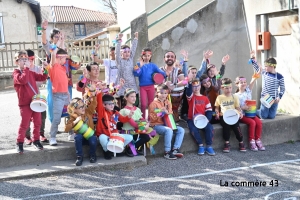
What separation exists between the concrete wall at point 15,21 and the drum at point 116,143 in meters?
18.5

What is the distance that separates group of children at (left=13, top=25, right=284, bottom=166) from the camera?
582cm

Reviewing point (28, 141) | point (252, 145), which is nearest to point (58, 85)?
point (28, 141)

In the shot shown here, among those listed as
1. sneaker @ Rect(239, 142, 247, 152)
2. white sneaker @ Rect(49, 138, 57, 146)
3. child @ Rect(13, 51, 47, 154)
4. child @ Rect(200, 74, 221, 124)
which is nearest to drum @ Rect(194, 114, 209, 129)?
child @ Rect(200, 74, 221, 124)

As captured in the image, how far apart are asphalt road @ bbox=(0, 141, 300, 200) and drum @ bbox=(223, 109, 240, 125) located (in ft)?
2.27

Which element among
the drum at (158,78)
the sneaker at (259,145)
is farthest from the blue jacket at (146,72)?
the sneaker at (259,145)

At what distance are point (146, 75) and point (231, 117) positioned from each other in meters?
1.73

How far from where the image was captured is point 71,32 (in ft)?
143

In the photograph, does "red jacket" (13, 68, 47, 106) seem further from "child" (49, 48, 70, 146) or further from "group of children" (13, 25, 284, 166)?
"child" (49, 48, 70, 146)

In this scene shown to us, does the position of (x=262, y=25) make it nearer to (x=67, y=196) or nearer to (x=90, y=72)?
(x=90, y=72)

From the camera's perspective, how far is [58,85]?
6.08 m

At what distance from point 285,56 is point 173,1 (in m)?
3.73

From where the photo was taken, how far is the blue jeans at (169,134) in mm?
6262

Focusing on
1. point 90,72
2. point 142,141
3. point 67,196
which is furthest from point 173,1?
point 67,196

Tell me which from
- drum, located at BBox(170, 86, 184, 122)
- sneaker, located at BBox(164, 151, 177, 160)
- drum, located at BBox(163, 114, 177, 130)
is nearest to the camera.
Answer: sneaker, located at BBox(164, 151, 177, 160)
